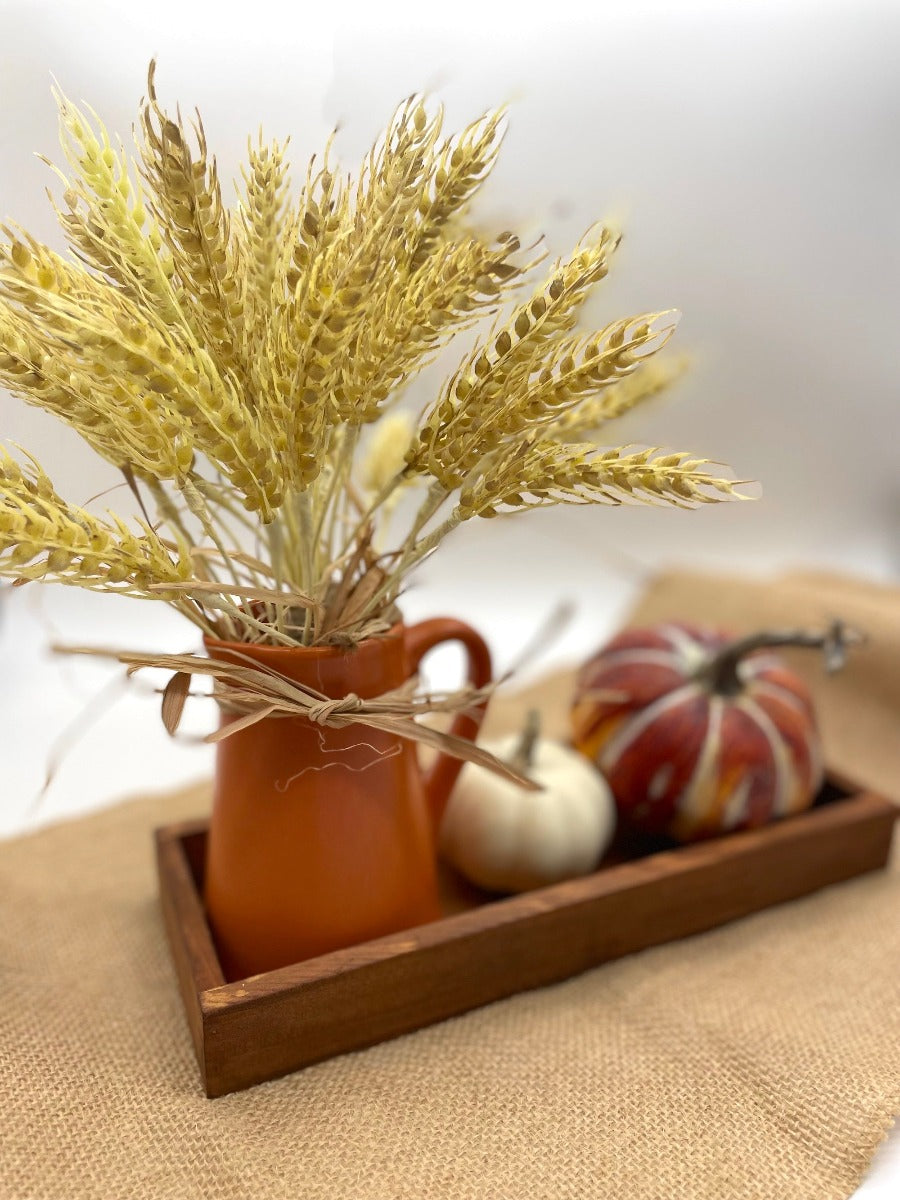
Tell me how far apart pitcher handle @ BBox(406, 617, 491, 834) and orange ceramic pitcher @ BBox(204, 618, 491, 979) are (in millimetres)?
14

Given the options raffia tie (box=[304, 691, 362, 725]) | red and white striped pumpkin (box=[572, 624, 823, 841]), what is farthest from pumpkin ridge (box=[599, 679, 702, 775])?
raffia tie (box=[304, 691, 362, 725])

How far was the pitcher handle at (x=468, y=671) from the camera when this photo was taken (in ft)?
2.39

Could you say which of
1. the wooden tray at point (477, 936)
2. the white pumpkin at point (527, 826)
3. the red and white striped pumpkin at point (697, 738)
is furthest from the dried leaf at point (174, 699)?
the red and white striped pumpkin at point (697, 738)

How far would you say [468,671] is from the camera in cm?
78

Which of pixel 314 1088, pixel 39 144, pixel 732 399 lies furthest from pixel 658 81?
pixel 314 1088

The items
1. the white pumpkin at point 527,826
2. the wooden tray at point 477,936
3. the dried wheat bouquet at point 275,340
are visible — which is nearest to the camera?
the dried wheat bouquet at point 275,340

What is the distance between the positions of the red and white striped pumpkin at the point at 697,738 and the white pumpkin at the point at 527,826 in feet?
0.13

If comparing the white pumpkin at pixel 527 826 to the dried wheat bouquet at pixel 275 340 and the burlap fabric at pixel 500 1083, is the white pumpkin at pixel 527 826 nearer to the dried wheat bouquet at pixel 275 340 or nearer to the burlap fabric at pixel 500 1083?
the burlap fabric at pixel 500 1083

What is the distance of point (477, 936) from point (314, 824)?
0.13m

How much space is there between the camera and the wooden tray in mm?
637

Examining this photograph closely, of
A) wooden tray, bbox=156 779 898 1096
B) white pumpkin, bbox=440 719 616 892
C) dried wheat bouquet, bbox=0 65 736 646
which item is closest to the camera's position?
dried wheat bouquet, bbox=0 65 736 646

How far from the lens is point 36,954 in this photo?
77 centimetres

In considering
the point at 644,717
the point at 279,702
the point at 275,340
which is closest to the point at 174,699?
the point at 279,702

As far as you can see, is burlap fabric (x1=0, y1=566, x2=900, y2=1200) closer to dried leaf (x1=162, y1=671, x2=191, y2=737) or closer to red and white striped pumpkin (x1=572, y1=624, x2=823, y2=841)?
red and white striped pumpkin (x1=572, y1=624, x2=823, y2=841)
